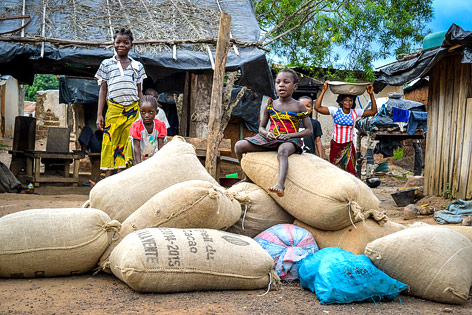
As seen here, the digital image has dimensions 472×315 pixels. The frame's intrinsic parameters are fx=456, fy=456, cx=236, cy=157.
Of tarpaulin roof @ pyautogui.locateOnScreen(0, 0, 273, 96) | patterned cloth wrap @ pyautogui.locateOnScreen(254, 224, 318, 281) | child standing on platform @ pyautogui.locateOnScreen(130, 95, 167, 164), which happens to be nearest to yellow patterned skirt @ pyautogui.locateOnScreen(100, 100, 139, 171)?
child standing on platform @ pyautogui.locateOnScreen(130, 95, 167, 164)

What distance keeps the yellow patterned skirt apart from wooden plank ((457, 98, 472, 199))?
447cm

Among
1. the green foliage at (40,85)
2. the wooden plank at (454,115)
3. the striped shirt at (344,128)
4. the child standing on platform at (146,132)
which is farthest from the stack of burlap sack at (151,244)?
the green foliage at (40,85)

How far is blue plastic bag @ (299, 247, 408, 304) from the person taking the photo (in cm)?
236

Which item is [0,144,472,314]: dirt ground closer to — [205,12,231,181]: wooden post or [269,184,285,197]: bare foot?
[269,184,285,197]: bare foot

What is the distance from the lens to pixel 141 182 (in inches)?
121

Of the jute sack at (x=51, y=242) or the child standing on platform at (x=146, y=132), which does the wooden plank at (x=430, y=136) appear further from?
the jute sack at (x=51, y=242)

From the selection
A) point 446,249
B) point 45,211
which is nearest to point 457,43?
point 446,249

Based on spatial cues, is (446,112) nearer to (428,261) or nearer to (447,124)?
(447,124)

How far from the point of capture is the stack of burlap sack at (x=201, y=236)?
2393mm

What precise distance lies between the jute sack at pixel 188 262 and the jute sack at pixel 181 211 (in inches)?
5.4

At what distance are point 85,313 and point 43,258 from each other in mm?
626

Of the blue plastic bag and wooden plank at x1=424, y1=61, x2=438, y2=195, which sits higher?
wooden plank at x1=424, y1=61, x2=438, y2=195

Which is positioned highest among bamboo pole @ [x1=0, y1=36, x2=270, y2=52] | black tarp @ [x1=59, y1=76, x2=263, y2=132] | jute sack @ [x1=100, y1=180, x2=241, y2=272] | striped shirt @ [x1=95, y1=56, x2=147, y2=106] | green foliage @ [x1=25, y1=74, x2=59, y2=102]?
green foliage @ [x1=25, y1=74, x2=59, y2=102]

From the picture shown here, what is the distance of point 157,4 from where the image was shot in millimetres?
7531
